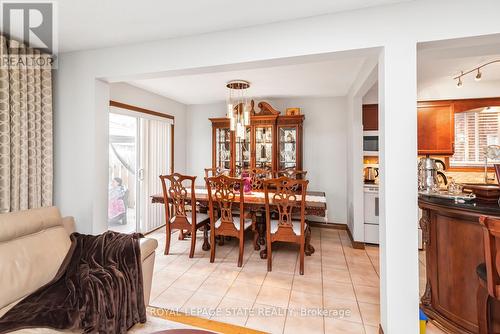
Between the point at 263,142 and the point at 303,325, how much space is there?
9.95 ft

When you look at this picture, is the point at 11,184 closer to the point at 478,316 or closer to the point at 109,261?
the point at 109,261

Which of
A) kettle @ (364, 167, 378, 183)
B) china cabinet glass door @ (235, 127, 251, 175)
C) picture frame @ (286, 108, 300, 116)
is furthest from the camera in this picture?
china cabinet glass door @ (235, 127, 251, 175)

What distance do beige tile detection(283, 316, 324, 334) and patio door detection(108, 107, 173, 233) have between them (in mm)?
2958

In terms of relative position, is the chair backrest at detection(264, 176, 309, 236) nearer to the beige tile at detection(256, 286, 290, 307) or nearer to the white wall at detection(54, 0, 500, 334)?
the beige tile at detection(256, 286, 290, 307)

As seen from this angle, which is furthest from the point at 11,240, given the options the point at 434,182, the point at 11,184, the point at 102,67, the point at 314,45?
the point at 434,182

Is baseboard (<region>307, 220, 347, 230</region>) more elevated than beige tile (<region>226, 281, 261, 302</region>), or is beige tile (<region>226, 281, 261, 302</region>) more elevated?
baseboard (<region>307, 220, 347, 230</region>)

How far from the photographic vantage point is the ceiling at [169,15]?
1.70 meters

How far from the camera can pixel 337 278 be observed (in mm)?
2654

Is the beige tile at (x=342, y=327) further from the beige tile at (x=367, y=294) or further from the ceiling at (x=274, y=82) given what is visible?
the ceiling at (x=274, y=82)

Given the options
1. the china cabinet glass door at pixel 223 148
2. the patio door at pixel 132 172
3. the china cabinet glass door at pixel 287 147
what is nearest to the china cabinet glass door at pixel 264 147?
the china cabinet glass door at pixel 287 147

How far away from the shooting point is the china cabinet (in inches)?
169

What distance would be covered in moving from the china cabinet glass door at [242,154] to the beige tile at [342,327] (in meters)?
2.97

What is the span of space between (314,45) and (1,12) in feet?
7.67

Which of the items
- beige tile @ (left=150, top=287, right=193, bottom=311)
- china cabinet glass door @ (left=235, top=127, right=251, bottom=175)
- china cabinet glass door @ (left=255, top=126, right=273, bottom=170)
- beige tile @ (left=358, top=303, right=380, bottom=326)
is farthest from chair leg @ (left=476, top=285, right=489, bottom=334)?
china cabinet glass door @ (left=235, top=127, right=251, bottom=175)
